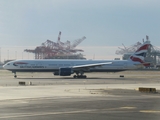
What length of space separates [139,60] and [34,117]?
66185 mm

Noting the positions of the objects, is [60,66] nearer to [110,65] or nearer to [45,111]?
[110,65]

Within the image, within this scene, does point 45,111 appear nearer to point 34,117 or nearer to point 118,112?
point 34,117

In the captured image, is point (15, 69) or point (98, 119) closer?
point (98, 119)

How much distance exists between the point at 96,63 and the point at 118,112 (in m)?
59.4

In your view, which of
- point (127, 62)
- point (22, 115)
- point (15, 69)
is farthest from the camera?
point (127, 62)

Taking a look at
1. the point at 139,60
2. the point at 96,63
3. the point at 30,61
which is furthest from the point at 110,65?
the point at 30,61

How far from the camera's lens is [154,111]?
20.0m

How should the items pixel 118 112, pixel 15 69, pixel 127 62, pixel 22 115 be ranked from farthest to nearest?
pixel 127 62 < pixel 15 69 < pixel 118 112 < pixel 22 115

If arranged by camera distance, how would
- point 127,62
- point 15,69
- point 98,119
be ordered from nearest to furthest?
point 98,119 < point 15,69 < point 127,62

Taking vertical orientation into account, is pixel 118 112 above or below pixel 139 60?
below

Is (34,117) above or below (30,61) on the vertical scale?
below

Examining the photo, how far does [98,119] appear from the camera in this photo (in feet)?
55.0

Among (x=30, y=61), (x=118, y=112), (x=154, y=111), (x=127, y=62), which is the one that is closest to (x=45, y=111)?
(x=118, y=112)

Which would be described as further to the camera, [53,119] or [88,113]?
[88,113]
